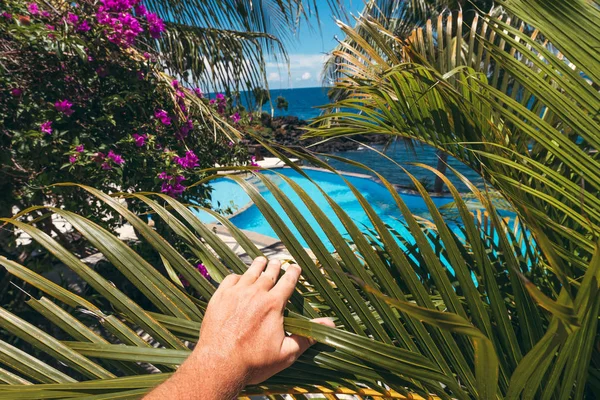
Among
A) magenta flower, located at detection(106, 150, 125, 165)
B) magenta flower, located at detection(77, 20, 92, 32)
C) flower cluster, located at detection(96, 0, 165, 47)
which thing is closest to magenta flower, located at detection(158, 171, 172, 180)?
magenta flower, located at detection(106, 150, 125, 165)

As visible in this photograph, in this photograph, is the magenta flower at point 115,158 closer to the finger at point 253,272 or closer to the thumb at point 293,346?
the finger at point 253,272

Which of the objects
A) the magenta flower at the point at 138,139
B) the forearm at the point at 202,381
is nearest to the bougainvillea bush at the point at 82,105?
the magenta flower at the point at 138,139

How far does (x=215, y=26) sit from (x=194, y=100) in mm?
1069

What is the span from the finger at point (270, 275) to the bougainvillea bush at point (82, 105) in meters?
2.37

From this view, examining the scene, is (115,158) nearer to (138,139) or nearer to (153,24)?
(138,139)

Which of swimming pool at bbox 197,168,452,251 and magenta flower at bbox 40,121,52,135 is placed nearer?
magenta flower at bbox 40,121,52,135

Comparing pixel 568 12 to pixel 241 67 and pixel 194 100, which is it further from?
pixel 241 67

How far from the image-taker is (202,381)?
0.69 metres

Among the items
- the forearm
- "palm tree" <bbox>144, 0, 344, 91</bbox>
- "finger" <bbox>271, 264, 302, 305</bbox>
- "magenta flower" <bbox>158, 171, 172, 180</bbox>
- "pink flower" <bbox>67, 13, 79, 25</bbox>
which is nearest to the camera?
the forearm

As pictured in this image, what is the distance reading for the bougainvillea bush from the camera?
2756 mm

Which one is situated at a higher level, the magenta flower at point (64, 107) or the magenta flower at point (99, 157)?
the magenta flower at point (64, 107)

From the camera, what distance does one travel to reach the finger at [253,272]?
83cm

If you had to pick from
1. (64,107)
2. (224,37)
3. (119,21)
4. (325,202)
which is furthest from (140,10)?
(325,202)

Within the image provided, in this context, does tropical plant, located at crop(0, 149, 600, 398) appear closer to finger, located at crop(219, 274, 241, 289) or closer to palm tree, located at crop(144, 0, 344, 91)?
finger, located at crop(219, 274, 241, 289)
